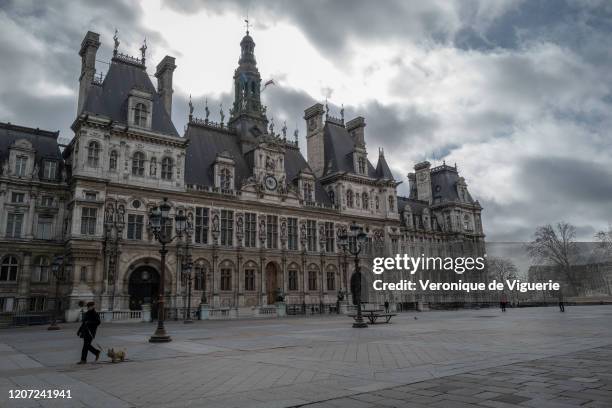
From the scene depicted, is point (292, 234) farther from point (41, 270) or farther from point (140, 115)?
point (41, 270)

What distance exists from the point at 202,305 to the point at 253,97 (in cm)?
2833

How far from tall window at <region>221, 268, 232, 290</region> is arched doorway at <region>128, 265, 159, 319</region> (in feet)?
19.9

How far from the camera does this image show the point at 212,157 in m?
47.9


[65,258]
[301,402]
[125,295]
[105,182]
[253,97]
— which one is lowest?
[301,402]

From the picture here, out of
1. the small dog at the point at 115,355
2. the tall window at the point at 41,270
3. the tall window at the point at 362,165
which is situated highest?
the tall window at the point at 362,165

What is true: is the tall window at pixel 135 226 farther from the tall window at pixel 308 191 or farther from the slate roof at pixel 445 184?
the slate roof at pixel 445 184

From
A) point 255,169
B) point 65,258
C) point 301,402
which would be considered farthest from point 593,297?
point 301,402

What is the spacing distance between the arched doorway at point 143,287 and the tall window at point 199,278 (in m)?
3.42

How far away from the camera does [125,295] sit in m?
36.8

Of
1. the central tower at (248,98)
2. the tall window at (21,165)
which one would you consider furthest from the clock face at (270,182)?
the tall window at (21,165)

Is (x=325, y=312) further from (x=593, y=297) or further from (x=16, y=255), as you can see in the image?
(x=593, y=297)

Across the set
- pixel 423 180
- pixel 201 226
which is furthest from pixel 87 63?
pixel 423 180

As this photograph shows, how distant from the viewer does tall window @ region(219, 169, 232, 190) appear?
45.5 m

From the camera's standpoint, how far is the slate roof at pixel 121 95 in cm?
4006
